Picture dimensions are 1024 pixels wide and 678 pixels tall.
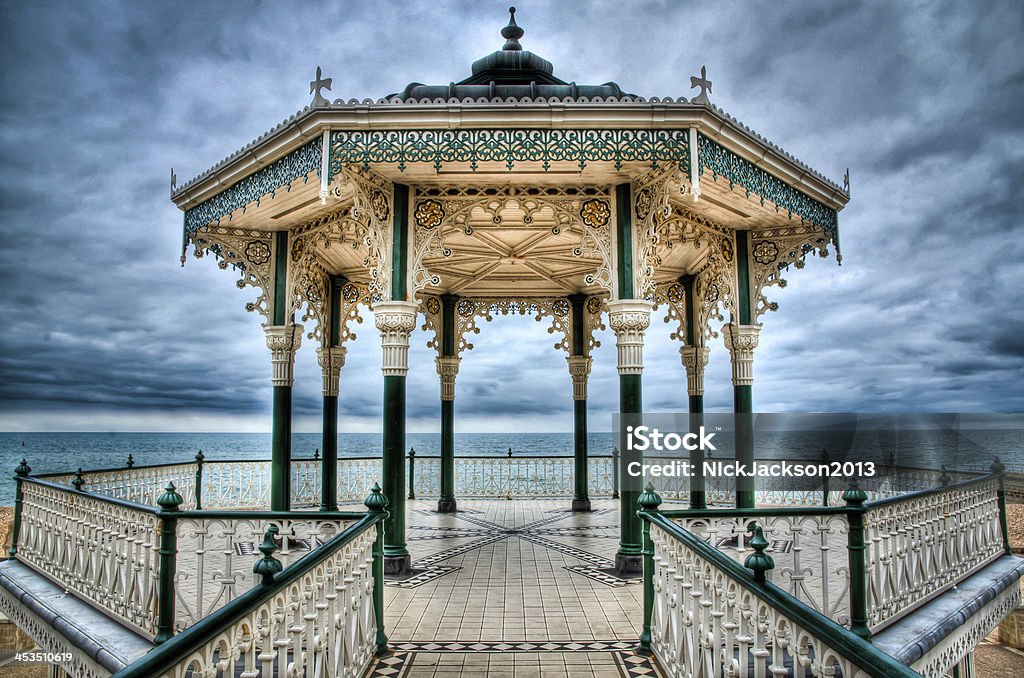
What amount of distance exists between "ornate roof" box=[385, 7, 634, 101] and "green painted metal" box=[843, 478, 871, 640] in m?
4.56

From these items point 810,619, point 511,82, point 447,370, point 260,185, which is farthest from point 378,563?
point 447,370

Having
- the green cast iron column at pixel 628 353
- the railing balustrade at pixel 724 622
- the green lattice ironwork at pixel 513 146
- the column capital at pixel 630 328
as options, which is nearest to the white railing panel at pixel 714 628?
the railing balustrade at pixel 724 622

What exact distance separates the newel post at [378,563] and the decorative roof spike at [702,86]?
14.6 feet

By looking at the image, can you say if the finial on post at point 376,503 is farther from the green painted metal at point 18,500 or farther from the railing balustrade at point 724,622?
the green painted metal at point 18,500

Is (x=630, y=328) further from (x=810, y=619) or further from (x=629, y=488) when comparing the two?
(x=810, y=619)

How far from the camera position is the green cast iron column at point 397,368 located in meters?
6.72

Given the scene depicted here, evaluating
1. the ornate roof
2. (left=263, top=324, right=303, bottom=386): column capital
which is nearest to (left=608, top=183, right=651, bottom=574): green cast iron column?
the ornate roof

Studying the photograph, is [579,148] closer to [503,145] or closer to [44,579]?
[503,145]

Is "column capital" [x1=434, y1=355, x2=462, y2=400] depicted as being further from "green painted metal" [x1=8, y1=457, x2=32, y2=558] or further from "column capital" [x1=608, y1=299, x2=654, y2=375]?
"green painted metal" [x1=8, y1=457, x2=32, y2=558]

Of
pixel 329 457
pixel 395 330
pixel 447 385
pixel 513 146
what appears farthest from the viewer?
pixel 447 385

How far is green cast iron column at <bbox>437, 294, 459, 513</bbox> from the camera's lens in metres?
11.9

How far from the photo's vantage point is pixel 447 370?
11961 millimetres

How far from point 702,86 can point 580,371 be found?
22.2 ft

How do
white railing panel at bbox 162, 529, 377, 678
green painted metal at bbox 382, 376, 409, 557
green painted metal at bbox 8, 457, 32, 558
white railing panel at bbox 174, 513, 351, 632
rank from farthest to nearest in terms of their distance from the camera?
green painted metal at bbox 8, 457, 32, 558 < green painted metal at bbox 382, 376, 409, 557 < white railing panel at bbox 174, 513, 351, 632 < white railing panel at bbox 162, 529, 377, 678
